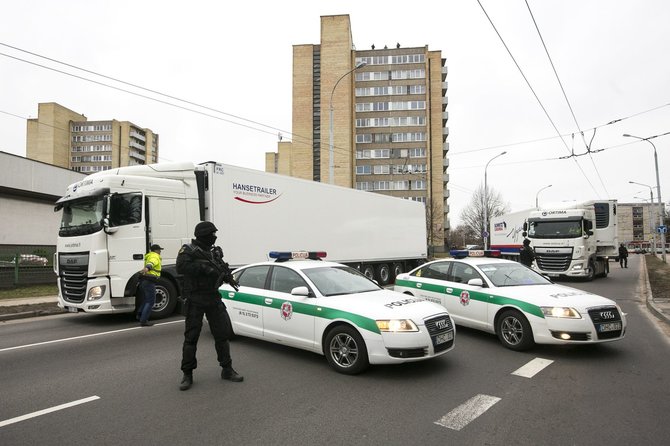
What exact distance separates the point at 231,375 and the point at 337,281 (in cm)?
203

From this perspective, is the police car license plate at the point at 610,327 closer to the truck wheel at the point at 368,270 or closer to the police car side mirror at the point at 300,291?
the police car side mirror at the point at 300,291

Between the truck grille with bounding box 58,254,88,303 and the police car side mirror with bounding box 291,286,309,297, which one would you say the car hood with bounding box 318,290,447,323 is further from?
the truck grille with bounding box 58,254,88,303

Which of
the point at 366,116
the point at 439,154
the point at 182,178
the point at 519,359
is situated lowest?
the point at 519,359

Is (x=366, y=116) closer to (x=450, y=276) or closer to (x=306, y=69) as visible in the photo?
(x=306, y=69)

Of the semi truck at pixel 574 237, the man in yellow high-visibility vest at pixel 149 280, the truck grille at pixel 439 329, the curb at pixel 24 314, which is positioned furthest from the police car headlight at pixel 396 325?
the semi truck at pixel 574 237

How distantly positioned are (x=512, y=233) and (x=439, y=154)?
48447 mm

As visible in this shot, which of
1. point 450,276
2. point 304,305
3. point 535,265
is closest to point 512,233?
point 535,265

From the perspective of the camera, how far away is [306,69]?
250ft

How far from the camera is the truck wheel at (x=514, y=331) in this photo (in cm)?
A: 639

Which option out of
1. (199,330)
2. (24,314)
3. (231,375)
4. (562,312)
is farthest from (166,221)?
(562,312)

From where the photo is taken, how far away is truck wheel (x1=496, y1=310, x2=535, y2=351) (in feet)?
21.0

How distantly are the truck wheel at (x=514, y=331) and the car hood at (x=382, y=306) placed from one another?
61.7 inches

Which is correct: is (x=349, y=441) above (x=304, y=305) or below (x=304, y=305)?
below

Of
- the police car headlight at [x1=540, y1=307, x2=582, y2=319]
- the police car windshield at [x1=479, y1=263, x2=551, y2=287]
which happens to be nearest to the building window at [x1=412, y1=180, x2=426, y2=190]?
the police car windshield at [x1=479, y1=263, x2=551, y2=287]
